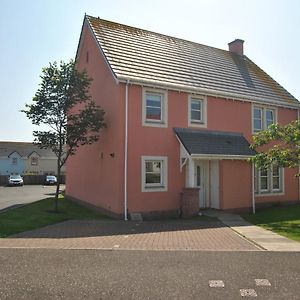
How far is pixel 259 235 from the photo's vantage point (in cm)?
1212

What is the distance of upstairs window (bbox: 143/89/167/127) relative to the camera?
17.3 metres

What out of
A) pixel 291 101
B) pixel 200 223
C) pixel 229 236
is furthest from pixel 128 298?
pixel 291 101

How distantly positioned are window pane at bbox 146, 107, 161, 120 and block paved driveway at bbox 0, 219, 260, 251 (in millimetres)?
5045

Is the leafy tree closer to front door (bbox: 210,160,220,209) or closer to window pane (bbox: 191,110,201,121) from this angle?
front door (bbox: 210,160,220,209)

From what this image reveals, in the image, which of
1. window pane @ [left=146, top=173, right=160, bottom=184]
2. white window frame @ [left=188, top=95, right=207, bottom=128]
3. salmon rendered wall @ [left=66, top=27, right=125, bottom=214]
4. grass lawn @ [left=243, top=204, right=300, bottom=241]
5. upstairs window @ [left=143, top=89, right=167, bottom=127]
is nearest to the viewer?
grass lawn @ [left=243, top=204, right=300, bottom=241]

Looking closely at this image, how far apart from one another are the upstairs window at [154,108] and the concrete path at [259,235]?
16.2 feet

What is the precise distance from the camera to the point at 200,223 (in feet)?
49.2

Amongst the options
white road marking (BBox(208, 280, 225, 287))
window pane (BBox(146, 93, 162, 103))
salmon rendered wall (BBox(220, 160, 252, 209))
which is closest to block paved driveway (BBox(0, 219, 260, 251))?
white road marking (BBox(208, 280, 225, 287))

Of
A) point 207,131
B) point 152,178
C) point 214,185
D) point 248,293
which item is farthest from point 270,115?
point 248,293

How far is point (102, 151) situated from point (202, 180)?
209 inches

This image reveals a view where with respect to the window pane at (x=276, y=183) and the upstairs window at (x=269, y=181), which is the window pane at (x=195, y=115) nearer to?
the upstairs window at (x=269, y=181)

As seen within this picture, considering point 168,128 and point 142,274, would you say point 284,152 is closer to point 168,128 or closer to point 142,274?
point 168,128

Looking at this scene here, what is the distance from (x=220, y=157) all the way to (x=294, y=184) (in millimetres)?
7600

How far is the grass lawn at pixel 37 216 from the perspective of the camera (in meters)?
13.1
